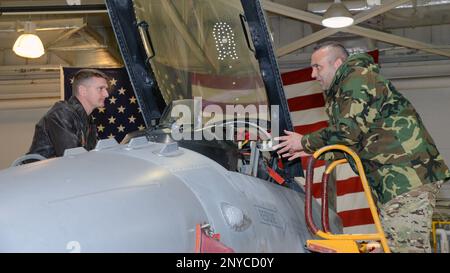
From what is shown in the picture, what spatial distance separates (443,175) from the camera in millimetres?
2969

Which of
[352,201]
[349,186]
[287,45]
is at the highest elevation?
[287,45]

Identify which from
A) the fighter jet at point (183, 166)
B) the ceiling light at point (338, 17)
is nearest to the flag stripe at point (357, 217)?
the ceiling light at point (338, 17)

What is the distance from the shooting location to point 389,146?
9.56 ft

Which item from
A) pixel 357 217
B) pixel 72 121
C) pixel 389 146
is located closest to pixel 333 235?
pixel 389 146

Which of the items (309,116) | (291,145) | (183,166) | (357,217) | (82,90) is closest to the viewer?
(183,166)

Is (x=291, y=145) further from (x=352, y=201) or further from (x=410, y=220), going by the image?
(x=352, y=201)

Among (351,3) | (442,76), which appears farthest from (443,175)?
(442,76)

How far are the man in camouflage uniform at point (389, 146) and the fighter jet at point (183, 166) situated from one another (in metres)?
0.38

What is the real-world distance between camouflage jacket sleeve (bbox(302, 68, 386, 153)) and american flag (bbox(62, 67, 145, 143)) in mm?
5917

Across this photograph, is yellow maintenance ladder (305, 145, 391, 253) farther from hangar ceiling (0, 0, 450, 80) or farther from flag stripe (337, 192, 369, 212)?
flag stripe (337, 192, 369, 212)

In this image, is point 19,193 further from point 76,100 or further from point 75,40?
point 75,40

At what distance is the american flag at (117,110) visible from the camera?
8.59m

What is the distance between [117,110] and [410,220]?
20.7 ft

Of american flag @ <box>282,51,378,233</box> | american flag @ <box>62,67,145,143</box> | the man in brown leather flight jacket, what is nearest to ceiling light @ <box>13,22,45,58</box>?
american flag @ <box>62,67,145,143</box>
